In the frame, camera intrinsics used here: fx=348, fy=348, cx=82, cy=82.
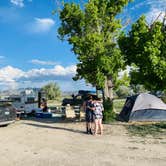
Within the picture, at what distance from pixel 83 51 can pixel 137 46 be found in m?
4.37

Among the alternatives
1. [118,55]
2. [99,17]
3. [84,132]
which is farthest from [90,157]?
[99,17]

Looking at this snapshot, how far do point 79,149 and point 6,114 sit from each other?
8.16 m

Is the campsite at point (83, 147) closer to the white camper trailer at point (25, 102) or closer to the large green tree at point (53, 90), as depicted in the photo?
the white camper trailer at point (25, 102)

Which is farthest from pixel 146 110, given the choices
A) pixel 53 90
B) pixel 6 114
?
pixel 53 90

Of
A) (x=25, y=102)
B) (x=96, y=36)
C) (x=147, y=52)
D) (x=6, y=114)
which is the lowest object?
(x=6, y=114)

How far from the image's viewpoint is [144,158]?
966cm

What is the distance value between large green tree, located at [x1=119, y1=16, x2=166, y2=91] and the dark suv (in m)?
6.91

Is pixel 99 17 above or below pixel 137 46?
above

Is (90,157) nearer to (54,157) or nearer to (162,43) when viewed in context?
(54,157)

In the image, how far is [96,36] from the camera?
2114 cm

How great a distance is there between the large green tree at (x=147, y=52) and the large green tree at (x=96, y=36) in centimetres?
169

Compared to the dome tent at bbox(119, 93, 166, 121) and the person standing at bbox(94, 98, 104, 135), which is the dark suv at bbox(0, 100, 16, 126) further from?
the dome tent at bbox(119, 93, 166, 121)

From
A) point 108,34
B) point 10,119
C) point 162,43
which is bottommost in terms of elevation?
point 10,119

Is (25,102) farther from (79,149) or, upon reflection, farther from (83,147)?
(79,149)
